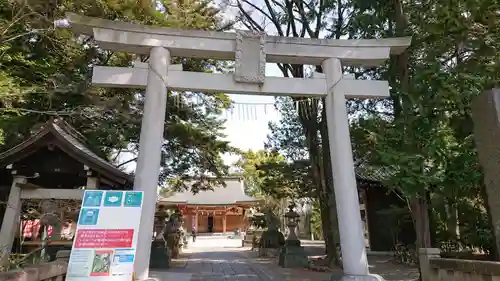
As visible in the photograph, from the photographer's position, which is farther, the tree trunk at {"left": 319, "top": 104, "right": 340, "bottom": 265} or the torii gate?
the tree trunk at {"left": 319, "top": 104, "right": 340, "bottom": 265}

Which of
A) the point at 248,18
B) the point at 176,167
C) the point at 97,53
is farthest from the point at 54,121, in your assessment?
the point at 248,18

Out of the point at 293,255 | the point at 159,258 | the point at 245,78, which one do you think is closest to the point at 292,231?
the point at 293,255

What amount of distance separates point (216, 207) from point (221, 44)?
1089 inches

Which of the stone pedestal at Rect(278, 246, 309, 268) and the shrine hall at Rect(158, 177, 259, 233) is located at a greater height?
the shrine hall at Rect(158, 177, 259, 233)

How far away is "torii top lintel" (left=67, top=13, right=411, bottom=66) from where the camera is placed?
20.2 ft

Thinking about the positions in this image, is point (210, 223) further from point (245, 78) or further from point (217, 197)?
point (245, 78)

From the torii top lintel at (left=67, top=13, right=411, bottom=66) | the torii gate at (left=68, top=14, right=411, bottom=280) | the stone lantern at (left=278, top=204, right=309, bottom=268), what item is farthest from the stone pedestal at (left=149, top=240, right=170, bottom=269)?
the torii top lintel at (left=67, top=13, right=411, bottom=66)

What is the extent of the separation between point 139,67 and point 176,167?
8498 mm

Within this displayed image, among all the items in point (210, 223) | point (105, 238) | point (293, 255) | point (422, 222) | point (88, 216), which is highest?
point (210, 223)

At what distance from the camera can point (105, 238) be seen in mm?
4043

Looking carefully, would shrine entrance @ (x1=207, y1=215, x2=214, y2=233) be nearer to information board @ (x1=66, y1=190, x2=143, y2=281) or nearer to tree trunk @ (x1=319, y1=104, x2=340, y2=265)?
tree trunk @ (x1=319, y1=104, x2=340, y2=265)

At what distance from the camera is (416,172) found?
19.5 ft

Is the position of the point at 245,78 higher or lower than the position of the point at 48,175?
higher

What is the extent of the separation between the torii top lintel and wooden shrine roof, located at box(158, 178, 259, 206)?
888 inches
